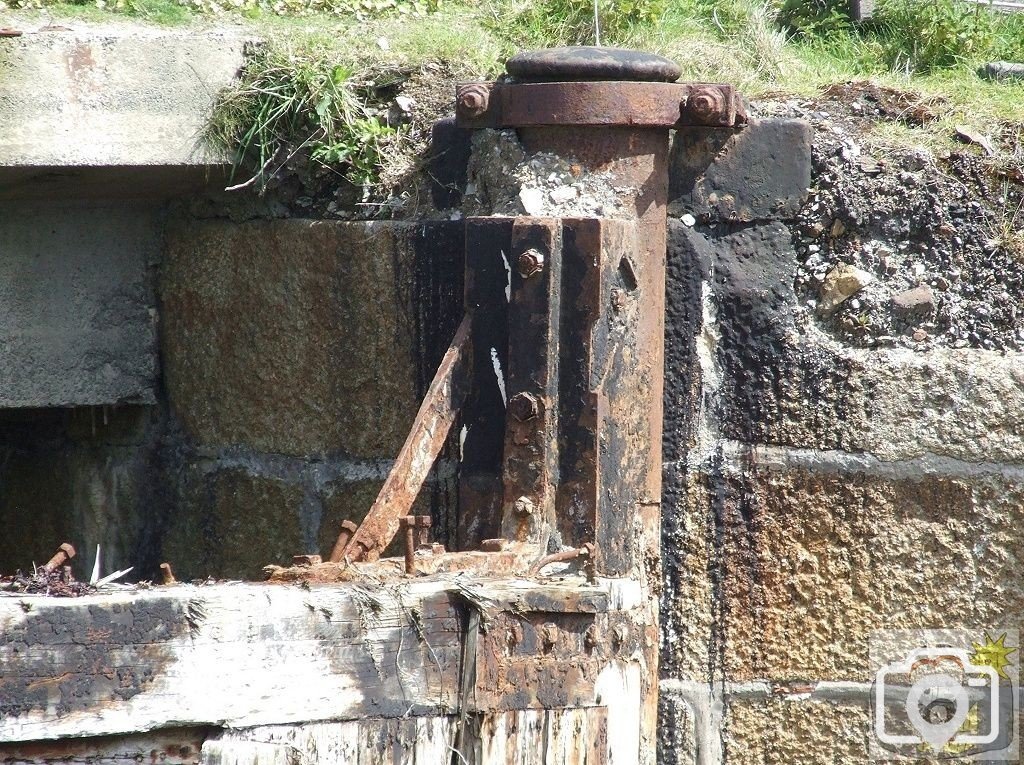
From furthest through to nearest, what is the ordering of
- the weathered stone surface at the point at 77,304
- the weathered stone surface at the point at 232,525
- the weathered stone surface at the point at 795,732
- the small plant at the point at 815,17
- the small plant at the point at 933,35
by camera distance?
1. the small plant at the point at 815,17
2. the small plant at the point at 933,35
3. the weathered stone surface at the point at 77,304
4. the weathered stone surface at the point at 232,525
5. the weathered stone surface at the point at 795,732

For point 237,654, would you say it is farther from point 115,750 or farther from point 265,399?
point 265,399

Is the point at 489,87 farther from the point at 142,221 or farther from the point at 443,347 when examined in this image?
the point at 142,221

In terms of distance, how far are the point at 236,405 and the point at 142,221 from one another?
50cm

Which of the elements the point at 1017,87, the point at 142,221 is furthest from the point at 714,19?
the point at 142,221

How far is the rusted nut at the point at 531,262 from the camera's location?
1.90m

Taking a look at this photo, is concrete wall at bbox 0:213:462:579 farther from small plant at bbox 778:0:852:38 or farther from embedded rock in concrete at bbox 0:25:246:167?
small plant at bbox 778:0:852:38

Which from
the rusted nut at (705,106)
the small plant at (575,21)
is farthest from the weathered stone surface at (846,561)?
the small plant at (575,21)

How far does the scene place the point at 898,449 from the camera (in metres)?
2.07

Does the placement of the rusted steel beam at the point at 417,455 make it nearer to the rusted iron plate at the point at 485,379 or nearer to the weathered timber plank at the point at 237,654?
the rusted iron plate at the point at 485,379

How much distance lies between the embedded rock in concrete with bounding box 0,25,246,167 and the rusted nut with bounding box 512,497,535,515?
0.96m

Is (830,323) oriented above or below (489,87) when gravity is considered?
below

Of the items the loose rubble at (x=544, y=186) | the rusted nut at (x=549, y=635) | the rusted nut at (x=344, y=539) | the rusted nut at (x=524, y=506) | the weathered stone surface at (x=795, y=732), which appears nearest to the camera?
the rusted nut at (x=549, y=635)

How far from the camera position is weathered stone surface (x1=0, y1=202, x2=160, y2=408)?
2641 mm

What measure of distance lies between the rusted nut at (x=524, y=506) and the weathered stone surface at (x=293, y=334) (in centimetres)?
44
